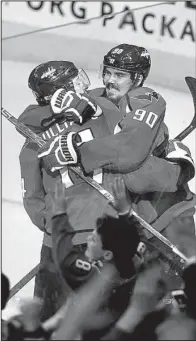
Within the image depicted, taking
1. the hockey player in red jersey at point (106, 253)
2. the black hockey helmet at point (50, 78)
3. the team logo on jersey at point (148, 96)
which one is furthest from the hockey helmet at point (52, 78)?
the hockey player in red jersey at point (106, 253)

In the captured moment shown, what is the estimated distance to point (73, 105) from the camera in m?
1.80

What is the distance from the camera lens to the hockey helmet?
1.87 meters

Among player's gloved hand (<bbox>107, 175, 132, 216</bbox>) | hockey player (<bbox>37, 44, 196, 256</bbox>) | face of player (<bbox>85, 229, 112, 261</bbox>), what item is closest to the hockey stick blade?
hockey player (<bbox>37, 44, 196, 256</bbox>)

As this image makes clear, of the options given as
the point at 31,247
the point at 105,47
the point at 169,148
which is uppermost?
the point at 105,47

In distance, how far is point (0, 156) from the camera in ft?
5.94

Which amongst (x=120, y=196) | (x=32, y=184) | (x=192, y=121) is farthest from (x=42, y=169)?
(x=192, y=121)

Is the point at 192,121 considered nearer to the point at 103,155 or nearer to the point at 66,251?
the point at 103,155

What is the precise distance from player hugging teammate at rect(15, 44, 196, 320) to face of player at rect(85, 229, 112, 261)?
25 mm

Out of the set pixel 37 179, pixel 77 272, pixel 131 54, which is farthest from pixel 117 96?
pixel 77 272

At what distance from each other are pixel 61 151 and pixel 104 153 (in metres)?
0.07

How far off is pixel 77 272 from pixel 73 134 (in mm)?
232

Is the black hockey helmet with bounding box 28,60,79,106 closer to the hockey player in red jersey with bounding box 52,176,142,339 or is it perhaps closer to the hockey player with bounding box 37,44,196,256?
the hockey player with bounding box 37,44,196,256

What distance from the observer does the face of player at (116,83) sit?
73.7 inches

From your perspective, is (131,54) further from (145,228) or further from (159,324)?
(159,324)
